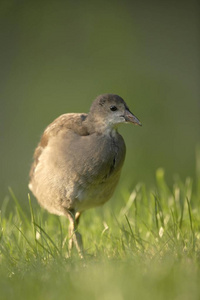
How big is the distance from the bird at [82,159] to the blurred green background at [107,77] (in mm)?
3659

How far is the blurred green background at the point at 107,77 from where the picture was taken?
9.95 m

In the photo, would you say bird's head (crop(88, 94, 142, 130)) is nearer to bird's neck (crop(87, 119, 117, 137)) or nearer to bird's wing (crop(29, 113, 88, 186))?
bird's neck (crop(87, 119, 117, 137))

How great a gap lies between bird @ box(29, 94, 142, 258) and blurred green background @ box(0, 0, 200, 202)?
Result: 366 centimetres

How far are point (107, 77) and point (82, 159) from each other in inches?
261

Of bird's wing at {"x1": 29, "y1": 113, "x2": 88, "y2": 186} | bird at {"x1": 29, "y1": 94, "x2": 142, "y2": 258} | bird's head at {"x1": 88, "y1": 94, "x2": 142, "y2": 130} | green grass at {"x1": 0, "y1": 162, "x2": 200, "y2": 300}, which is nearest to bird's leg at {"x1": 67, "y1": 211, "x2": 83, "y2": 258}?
bird at {"x1": 29, "y1": 94, "x2": 142, "y2": 258}

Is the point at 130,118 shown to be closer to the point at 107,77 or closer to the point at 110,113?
the point at 110,113

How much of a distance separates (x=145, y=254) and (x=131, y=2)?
9.83 m

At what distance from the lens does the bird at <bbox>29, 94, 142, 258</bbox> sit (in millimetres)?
4996

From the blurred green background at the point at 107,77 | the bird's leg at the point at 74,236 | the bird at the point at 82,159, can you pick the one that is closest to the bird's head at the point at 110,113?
the bird at the point at 82,159

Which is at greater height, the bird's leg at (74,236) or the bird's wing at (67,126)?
the bird's wing at (67,126)

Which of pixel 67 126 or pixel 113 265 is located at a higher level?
pixel 67 126

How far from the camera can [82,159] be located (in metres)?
4.99

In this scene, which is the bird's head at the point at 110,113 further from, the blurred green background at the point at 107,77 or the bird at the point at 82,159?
the blurred green background at the point at 107,77

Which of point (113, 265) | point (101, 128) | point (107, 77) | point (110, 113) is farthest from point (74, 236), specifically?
point (107, 77)
